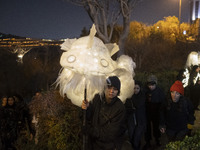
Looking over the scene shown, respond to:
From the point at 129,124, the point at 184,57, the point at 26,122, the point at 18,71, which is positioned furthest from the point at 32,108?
the point at 18,71

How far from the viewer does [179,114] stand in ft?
10.6

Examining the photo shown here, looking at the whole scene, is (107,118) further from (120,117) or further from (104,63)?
(104,63)

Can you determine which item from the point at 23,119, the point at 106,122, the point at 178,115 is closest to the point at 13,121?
the point at 23,119

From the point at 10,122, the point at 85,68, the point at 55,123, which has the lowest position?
the point at 10,122

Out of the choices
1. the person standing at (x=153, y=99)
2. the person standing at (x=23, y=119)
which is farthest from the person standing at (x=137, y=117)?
the person standing at (x=23, y=119)

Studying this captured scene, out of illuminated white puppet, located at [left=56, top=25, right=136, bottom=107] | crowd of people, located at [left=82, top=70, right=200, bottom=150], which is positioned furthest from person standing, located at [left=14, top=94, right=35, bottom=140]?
crowd of people, located at [left=82, top=70, right=200, bottom=150]

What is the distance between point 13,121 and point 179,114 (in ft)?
10.6

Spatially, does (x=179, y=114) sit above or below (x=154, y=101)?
below

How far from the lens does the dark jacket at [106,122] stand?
2.43 metres

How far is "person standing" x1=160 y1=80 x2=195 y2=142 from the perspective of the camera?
10.6 ft

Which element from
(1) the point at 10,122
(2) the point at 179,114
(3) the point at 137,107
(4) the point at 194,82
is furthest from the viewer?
(4) the point at 194,82

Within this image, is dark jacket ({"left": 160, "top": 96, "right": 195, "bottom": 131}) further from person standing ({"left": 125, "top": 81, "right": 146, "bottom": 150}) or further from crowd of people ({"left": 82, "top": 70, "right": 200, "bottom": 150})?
person standing ({"left": 125, "top": 81, "right": 146, "bottom": 150})

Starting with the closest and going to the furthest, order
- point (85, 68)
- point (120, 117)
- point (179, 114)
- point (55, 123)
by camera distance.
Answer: point (120, 117), point (85, 68), point (179, 114), point (55, 123)

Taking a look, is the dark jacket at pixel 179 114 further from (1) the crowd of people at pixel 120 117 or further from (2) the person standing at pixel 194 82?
(2) the person standing at pixel 194 82
